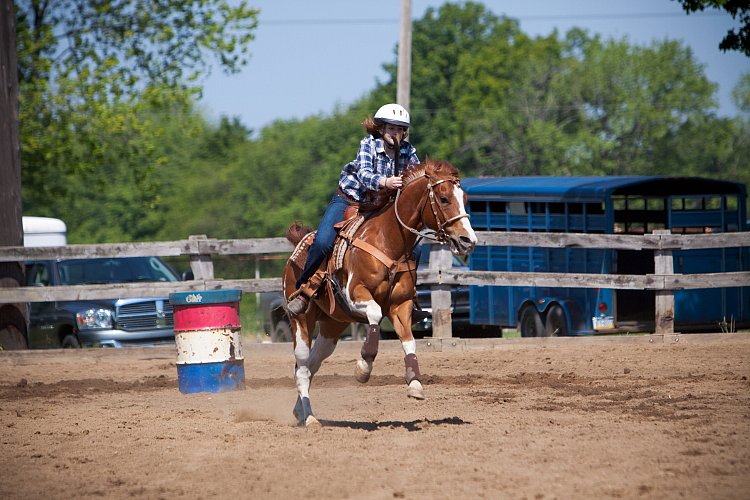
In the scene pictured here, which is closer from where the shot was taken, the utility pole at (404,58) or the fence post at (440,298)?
the fence post at (440,298)

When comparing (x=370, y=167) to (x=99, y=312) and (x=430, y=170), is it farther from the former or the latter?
(x=99, y=312)

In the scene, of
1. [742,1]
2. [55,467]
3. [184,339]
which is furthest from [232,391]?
[742,1]

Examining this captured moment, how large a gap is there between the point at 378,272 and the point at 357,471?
7.21ft

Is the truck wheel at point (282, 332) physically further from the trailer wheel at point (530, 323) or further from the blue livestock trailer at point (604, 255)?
the trailer wheel at point (530, 323)

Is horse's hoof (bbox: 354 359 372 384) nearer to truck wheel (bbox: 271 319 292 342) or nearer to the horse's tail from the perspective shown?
the horse's tail

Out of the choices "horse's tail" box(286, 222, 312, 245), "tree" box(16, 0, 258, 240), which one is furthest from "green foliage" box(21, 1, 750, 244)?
"horse's tail" box(286, 222, 312, 245)

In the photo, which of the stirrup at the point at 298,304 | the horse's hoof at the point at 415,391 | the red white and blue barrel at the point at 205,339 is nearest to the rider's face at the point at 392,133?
the stirrup at the point at 298,304

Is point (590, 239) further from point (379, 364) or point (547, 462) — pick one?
point (547, 462)

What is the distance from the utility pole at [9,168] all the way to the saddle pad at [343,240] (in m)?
8.58

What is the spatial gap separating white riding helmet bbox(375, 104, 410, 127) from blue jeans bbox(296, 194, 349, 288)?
106 centimetres

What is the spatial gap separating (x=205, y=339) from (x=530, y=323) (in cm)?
757

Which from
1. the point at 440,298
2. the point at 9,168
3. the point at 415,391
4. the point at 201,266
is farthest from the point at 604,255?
the point at 9,168

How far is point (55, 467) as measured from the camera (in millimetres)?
7969

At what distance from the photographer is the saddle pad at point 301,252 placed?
10094 mm
